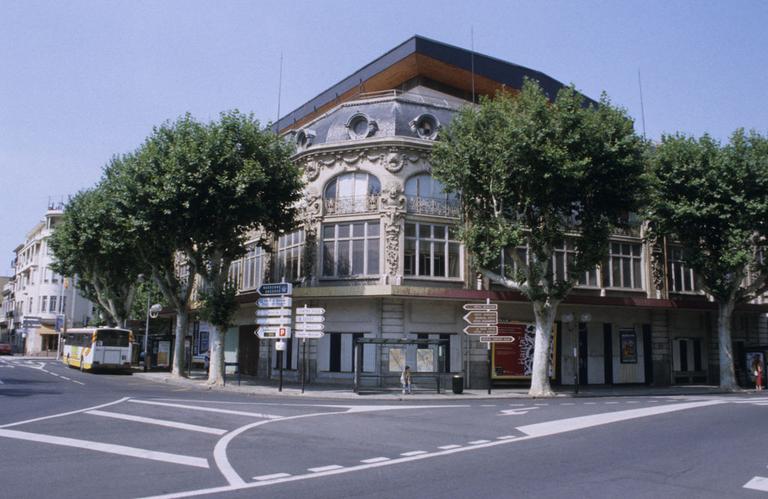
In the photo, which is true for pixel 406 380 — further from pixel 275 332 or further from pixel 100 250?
pixel 100 250

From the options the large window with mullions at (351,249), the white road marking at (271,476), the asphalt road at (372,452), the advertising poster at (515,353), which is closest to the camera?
the asphalt road at (372,452)

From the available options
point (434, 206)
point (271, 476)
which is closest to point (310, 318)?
point (434, 206)

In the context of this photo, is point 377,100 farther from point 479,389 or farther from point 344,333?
point 479,389

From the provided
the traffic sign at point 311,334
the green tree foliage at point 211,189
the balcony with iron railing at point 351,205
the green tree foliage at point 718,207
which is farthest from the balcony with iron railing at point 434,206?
the green tree foliage at point 718,207

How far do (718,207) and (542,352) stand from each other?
1233 centimetres

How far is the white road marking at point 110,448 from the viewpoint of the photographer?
1038 cm

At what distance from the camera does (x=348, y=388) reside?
1171 inches

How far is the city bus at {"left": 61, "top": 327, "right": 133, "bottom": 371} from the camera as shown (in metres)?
38.9

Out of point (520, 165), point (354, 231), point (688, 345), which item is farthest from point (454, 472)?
point (688, 345)

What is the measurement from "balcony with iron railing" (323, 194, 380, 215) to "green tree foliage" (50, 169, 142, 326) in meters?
10.4

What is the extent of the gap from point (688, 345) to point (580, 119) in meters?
20.7

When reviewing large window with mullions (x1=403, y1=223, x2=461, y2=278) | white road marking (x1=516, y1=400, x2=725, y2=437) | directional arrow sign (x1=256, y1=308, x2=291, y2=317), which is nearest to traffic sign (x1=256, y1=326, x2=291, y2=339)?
directional arrow sign (x1=256, y1=308, x2=291, y2=317)

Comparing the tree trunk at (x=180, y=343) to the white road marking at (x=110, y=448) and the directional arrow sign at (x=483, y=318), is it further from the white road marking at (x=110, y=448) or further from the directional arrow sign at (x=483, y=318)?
the white road marking at (x=110, y=448)

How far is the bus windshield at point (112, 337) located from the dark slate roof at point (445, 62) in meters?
21.2
